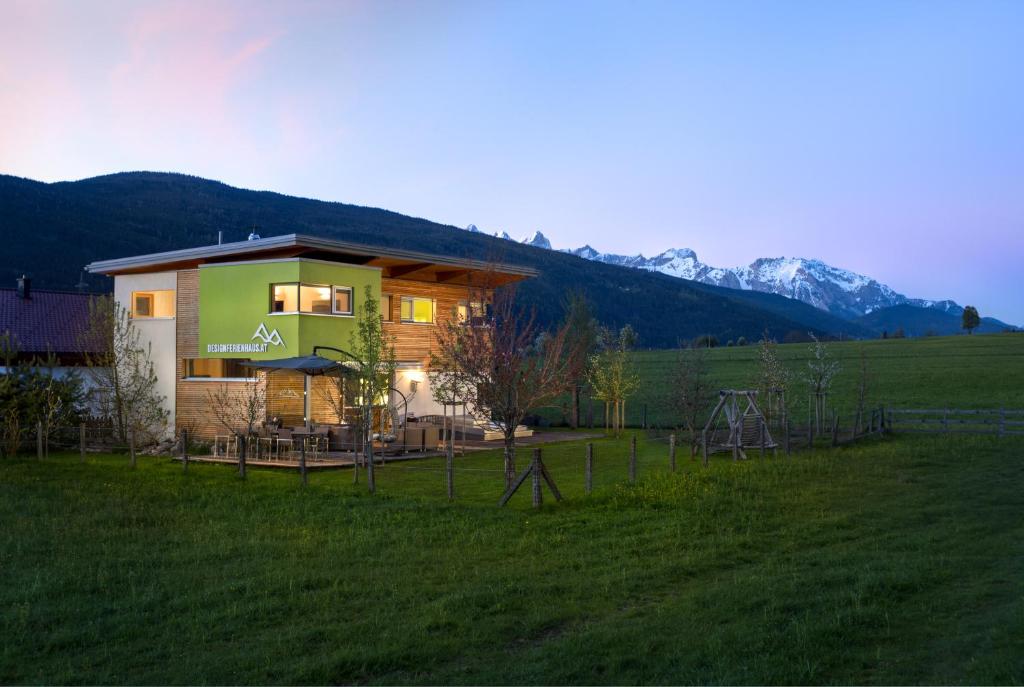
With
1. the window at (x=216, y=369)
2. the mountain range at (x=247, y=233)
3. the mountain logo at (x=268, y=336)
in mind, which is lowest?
the window at (x=216, y=369)

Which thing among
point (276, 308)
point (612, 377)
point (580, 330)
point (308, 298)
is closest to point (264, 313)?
point (276, 308)

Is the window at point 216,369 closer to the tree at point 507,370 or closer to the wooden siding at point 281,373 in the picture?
the wooden siding at point 281,373

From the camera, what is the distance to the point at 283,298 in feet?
90.5

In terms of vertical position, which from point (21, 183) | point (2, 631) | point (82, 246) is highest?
point (21, 183)

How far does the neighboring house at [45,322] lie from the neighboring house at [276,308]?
671cm

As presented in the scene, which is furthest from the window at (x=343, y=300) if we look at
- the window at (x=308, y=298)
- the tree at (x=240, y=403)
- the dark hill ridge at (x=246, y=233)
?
the dark hill ridge at (x=246, y=233)

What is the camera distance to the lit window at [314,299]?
26987 millimetres

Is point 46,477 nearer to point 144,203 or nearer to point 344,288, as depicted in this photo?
point 344,288

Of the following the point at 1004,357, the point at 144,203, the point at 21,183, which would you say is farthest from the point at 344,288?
the point at 144,203

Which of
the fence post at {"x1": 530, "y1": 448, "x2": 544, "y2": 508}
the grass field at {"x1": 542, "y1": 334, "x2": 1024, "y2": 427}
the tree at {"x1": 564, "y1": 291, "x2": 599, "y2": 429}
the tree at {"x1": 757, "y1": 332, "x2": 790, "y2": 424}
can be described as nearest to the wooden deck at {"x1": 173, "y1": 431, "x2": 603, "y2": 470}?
the grass field at {"x1": 542, "y1": 334, "x2": 1024, "y2": 427}

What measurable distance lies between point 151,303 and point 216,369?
452 centimetres

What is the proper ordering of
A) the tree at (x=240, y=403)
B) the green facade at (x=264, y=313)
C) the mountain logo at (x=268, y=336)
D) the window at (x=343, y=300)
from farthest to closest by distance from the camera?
the window at (x=343, y=300)
the mountain logo at (x=268, y=336)
the green facade at (x=264, y=313)
the tree at (x=240, y=403)

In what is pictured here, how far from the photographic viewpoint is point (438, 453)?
2489 centimetres

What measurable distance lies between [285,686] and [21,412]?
21.1 metres
